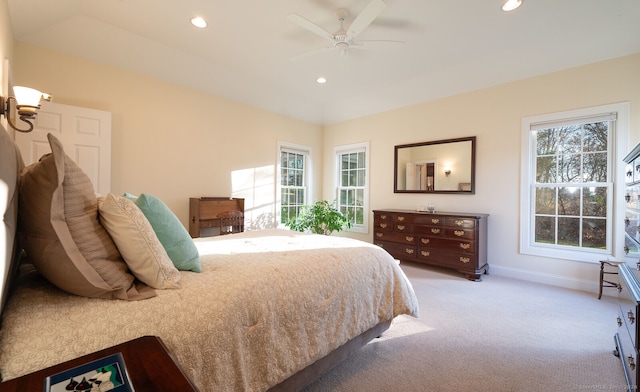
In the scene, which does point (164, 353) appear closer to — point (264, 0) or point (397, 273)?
point (397, 273)

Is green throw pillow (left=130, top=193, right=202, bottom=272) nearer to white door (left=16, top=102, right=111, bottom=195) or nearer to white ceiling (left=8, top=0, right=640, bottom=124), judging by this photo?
white ceiling (left=8, top=0, right=640, bottom=124)

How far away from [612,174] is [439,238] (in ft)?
6.78

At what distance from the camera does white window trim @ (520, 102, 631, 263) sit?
10.1 feet

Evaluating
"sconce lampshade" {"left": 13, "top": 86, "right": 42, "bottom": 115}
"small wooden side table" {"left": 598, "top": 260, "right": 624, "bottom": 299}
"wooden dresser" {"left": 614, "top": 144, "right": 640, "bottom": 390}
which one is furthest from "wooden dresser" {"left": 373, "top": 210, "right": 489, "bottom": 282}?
"sconce lampshade" {"left": 13, "top": 86, "right": 42, "bottom": 115}

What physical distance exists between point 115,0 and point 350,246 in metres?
3.29

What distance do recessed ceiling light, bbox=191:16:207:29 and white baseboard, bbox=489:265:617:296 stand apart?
16.2ft

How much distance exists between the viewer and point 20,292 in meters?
1.00

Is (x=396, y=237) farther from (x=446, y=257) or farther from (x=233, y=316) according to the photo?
(x=233, y=316)

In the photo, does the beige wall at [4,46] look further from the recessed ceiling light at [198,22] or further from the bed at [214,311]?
the bed at [214,311]

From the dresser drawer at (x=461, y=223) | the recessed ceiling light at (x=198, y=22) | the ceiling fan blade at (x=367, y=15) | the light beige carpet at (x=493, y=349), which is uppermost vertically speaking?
the recessed ceiling light at (x=198, y=22)

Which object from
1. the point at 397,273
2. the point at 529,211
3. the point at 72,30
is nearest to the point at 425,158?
the point at 529,211

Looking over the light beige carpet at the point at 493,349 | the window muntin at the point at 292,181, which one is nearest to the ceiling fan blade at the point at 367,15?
the light beige carpet at the point at 493,349

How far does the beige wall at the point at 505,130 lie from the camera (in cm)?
319

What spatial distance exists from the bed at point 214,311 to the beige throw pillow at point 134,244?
2 cm
